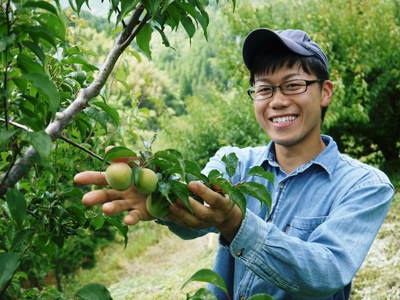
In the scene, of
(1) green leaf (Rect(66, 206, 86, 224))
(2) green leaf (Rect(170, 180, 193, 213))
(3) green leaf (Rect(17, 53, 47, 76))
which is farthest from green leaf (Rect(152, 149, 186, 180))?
(1) green leaf (Rect(66, 206, 86, 224))

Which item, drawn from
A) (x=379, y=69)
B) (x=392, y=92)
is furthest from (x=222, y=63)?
(x=392, y=92)

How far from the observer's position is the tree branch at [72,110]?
69 centimetres

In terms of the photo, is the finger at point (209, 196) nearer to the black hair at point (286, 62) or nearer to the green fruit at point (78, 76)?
the green fruit at point (78, 76)

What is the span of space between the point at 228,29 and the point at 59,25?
656 cm

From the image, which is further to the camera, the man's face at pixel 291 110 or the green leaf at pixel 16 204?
the man's face at pixel 291 110

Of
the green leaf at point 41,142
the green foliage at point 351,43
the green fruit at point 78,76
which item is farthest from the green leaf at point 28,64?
the green foliage at point 351,43

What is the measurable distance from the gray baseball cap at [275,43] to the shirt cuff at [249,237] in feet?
2.19

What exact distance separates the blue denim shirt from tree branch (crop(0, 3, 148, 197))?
436mm

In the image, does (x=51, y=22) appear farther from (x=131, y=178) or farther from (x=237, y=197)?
(x=237, y=197)

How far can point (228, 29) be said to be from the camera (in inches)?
275

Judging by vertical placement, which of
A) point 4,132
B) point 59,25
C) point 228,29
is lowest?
point 4,132

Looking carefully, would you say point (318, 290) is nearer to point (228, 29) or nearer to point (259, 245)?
point (259, 245)

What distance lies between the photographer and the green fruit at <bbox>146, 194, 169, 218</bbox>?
0.73 metres

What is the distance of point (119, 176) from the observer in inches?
27.4
